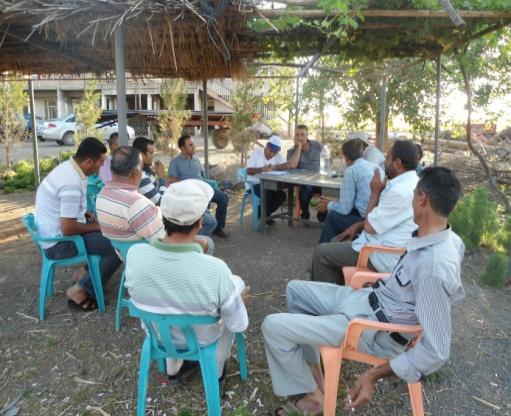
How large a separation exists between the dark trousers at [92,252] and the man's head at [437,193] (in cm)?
247

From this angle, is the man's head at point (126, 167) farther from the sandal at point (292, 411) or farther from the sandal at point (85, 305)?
the sandal at point (292, 411)

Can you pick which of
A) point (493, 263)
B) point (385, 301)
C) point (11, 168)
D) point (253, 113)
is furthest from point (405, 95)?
point (11, 168)

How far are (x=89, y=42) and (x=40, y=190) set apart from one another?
2.56 metres

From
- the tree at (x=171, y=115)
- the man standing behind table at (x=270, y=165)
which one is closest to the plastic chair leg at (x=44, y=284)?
the man standing behind table at (x=270, y=165)

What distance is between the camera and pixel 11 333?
338cm

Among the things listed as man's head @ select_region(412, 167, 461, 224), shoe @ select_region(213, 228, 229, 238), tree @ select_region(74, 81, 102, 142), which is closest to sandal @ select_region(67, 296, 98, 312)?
shoe @ select_region(213, 228, 229, 238)

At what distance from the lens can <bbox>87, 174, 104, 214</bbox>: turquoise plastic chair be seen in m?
4.64

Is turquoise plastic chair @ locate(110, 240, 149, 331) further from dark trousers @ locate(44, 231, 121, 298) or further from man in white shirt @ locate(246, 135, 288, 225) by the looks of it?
man in white shirt @ locate(246, 135, 288, 225)

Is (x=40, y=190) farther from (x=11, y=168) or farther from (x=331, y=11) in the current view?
(x=11, y=168)

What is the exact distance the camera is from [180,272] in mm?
2084

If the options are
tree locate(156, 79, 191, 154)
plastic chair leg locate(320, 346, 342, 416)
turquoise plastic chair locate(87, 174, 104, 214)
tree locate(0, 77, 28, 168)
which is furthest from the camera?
tree locate(156, 79, 191, 154)

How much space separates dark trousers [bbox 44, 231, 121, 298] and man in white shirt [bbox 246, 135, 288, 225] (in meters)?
2.91

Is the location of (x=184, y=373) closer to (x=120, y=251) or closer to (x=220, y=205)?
(x=120, y=251)

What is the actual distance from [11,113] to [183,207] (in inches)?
437
